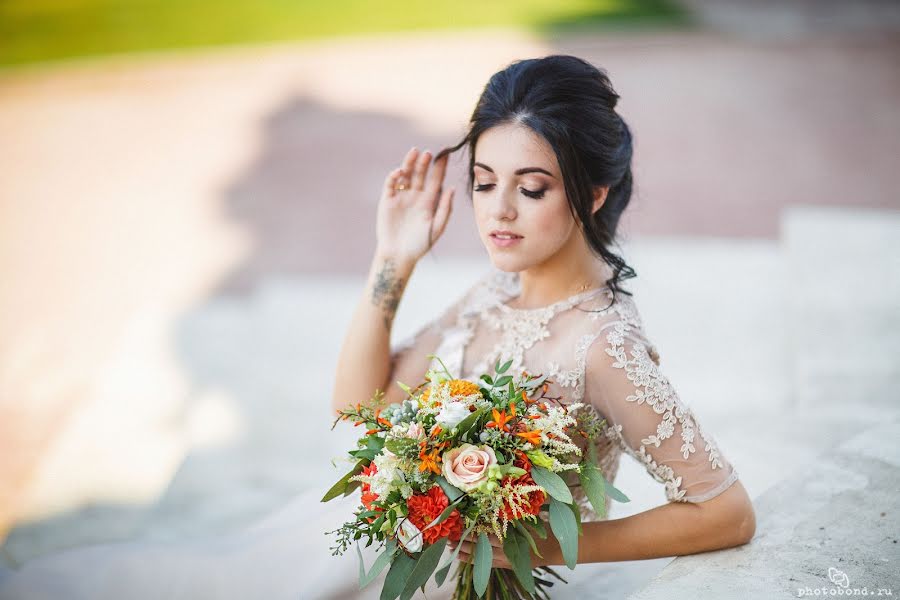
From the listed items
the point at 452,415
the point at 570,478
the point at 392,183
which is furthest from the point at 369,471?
the point at 392,183

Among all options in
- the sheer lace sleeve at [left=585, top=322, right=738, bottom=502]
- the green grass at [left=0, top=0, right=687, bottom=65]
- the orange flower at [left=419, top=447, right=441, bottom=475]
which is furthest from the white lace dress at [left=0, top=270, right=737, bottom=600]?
the green grass at [left=0, top=0, right=687, bottom=65]

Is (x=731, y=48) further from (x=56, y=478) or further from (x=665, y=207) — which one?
A: (x=56, y=478)

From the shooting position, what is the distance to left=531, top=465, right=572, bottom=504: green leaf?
2.26 m

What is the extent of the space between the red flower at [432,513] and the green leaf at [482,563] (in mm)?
77

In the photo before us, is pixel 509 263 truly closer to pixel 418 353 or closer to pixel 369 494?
pixel 418 353

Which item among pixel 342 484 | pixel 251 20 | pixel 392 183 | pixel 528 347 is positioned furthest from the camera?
pixel 251 20

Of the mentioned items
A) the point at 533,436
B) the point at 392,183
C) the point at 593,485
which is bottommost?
the point at 593,485

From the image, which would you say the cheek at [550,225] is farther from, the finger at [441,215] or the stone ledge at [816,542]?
the stone ledge at [816,542]

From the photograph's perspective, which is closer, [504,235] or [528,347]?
[504,235]

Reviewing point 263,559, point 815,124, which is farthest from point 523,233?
point 815,124

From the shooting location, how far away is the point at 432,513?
2252mm

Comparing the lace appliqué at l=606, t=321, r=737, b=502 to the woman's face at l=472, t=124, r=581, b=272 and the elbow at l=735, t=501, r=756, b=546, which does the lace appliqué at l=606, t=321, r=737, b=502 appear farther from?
the woman's face at l=472, t=124, r=581, b=272

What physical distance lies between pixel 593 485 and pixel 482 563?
377 mm

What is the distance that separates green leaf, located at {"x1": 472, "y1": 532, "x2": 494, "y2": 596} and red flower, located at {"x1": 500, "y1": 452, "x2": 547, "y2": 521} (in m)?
0.09
